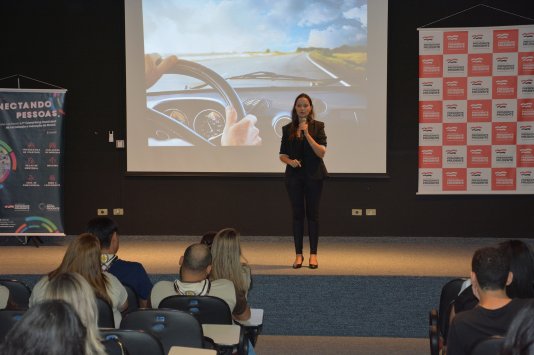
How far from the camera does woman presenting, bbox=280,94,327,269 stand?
4.99 m

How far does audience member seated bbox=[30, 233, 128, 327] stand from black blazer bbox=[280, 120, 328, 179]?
2.27 metres

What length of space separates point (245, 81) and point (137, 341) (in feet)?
16.5

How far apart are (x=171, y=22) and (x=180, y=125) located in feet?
3.67

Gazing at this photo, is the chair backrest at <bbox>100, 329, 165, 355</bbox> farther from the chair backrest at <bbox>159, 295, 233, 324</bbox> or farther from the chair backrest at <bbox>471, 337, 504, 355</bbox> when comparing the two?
the chair backrest at <bbox>471, 337, 504, 355</bbox>

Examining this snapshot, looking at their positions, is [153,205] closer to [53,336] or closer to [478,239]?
[478,239]

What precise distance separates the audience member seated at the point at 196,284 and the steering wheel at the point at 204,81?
3998mm

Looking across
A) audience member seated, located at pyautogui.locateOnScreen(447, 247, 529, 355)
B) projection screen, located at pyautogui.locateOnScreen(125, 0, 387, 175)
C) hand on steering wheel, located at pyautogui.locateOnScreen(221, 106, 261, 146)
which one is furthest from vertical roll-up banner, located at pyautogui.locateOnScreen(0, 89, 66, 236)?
A: audience member seated, located at pyautogui.locateOnScreen(447, 247, 529, 355)

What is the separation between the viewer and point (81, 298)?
1840mm

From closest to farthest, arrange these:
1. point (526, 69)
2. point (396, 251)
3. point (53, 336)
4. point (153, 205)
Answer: point (53, 336)
point (396, 251)
point (526, 69)
point (153, 205)

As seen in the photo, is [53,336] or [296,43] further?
[296,43]

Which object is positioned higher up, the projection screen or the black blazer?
the projection screen

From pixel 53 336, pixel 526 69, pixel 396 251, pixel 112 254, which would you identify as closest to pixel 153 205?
pixel 396 251

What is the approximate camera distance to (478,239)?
688 centimetres

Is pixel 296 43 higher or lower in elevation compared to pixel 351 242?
higher
